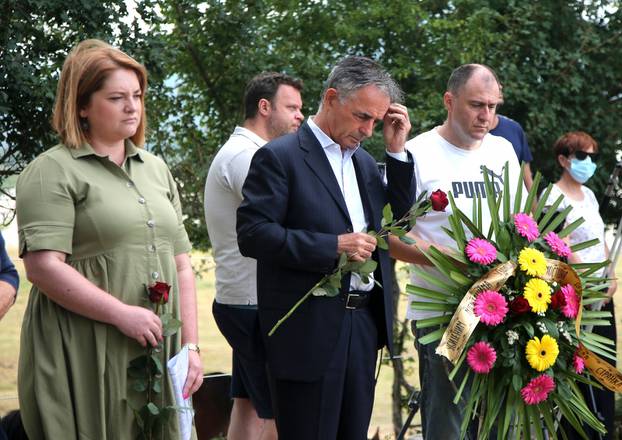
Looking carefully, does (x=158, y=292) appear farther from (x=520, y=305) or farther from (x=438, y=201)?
(x=520, y=305)

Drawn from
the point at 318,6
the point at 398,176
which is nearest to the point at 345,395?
the point at 398,176

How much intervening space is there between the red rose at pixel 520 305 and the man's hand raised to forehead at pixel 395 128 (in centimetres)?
72

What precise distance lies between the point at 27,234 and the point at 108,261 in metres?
0.25

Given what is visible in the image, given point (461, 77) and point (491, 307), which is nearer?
point (491, 307)

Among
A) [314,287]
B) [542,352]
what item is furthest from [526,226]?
[314,287]

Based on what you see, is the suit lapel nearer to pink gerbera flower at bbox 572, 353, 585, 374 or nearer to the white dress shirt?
the white dress shirt

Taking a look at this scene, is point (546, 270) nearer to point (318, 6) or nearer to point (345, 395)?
point (345, 395)

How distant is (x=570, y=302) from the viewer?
3.86 metres

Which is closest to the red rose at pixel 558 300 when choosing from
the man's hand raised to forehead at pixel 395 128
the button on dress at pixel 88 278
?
the man's hand raised to forehead at pixel 395 128

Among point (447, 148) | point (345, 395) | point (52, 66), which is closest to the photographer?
point (345, 395)

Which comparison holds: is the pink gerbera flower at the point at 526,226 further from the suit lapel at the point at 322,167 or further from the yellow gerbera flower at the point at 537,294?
the suit lapel at the point at 322,167

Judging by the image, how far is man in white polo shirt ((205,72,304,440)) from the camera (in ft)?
14.4

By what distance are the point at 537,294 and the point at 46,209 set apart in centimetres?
182

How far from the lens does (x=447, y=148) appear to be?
441 cm
